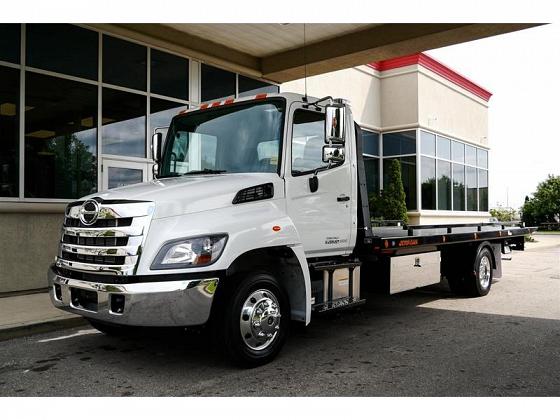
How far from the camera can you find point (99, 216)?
4.75 m

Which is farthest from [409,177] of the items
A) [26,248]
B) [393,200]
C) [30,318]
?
[30,318]

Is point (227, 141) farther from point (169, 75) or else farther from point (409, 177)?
point (409, 177)

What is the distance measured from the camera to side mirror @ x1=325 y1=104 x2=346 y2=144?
5.29m

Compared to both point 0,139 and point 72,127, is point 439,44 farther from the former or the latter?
point 0,139

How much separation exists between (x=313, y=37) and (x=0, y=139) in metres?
6.97

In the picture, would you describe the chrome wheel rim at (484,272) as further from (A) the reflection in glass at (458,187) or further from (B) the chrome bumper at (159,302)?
(A) the reflection in glass at (458,187)

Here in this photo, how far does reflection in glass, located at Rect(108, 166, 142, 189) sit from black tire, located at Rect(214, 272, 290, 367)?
6800 mm

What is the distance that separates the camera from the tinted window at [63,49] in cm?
973

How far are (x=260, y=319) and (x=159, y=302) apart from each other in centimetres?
105

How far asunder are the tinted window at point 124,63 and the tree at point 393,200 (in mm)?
10929

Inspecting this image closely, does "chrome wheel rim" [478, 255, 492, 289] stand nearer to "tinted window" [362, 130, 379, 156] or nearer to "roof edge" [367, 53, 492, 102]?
"roof edge" [367, 53, 492, 102]

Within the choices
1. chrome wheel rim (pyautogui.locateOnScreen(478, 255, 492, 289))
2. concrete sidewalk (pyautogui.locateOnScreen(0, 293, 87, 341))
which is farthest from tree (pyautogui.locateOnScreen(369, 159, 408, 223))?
concrete sidewalk (pyautogui.locateOnScreen(0, 293, 87, 341))

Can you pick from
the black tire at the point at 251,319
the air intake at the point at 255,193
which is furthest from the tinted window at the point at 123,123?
the black tire at the point at 251,319

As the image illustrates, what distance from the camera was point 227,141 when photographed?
571cm
